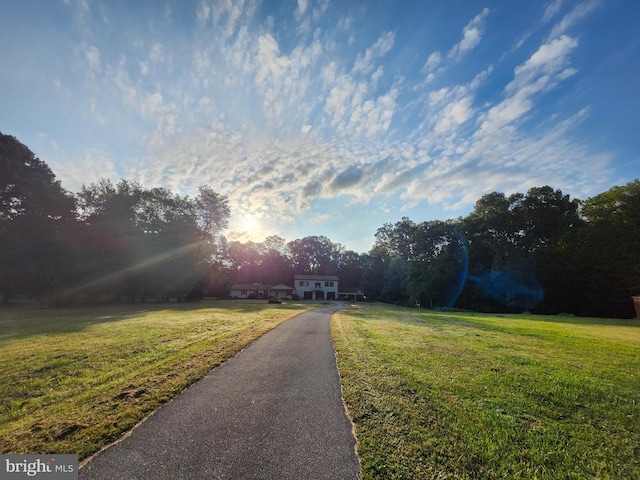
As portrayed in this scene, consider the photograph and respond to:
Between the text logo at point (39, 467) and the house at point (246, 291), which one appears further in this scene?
the house at point (246, 291)

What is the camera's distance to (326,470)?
9.47ft

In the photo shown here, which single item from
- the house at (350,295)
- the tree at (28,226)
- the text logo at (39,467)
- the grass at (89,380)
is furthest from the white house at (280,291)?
the text logo at (39,467)

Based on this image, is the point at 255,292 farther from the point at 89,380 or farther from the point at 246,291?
the point at 89,380

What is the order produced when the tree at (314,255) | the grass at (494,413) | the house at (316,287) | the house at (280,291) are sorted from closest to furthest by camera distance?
the grass at (494,413)
the house at (280,291)
the house at (316,287)
the tree at (314,255)

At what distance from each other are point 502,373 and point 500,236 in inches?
1701

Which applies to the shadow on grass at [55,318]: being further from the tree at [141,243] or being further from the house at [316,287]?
the house at [316,287]

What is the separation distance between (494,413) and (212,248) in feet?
152

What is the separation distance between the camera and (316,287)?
209 ft

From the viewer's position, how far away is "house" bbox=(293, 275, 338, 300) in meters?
63.2

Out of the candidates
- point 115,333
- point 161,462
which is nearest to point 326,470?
point 161,462

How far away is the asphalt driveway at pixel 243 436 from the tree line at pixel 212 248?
32.7 m

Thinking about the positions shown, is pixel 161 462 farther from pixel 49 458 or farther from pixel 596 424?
pixel 596 424

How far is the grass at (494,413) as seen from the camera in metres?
3.05

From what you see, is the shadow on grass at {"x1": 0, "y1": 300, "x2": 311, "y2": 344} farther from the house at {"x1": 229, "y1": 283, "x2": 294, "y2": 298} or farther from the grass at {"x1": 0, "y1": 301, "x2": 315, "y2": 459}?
the house at {"x1": 229, "y1": 283, "x2": 294, "y2": 298}
